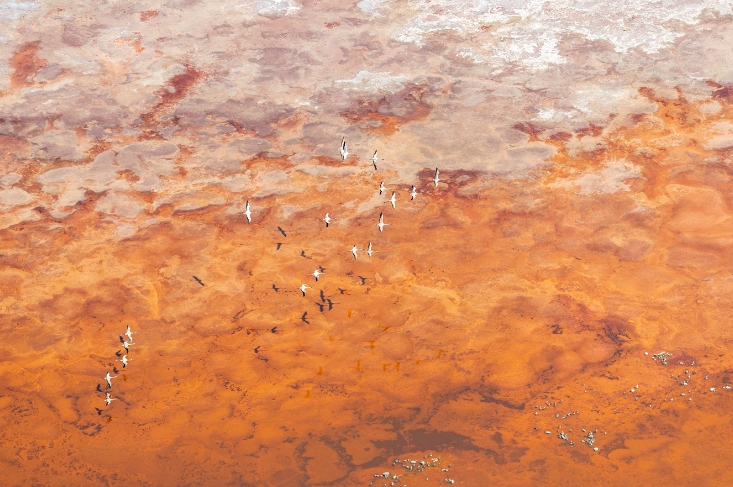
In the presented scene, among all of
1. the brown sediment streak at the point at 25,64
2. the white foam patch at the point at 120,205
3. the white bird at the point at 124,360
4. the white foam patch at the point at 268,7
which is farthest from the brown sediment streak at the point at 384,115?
the white bird at the point at 124,360

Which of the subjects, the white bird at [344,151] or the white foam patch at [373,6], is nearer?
the white bird at [344,151]

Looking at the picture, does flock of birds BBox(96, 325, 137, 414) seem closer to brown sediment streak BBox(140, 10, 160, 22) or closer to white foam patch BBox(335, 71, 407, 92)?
white foam patch BBox(335, 71, 407, 92)

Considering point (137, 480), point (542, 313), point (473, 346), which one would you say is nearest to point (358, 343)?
point (473, 346)

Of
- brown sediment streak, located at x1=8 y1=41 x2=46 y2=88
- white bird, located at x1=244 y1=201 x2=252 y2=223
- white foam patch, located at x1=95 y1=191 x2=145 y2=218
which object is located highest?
brown sediment streak, located at x1=8 y1=41 x2=46 y2=88

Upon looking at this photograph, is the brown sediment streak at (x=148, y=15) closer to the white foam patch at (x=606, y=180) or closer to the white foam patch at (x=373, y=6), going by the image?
the white foam patch at (x=373, y=6)

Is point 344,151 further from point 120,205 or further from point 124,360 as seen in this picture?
point 124,360

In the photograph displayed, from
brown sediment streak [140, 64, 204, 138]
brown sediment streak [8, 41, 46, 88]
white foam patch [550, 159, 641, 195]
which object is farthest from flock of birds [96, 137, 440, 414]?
brown sediment streak [8, 41, 46, 88]
